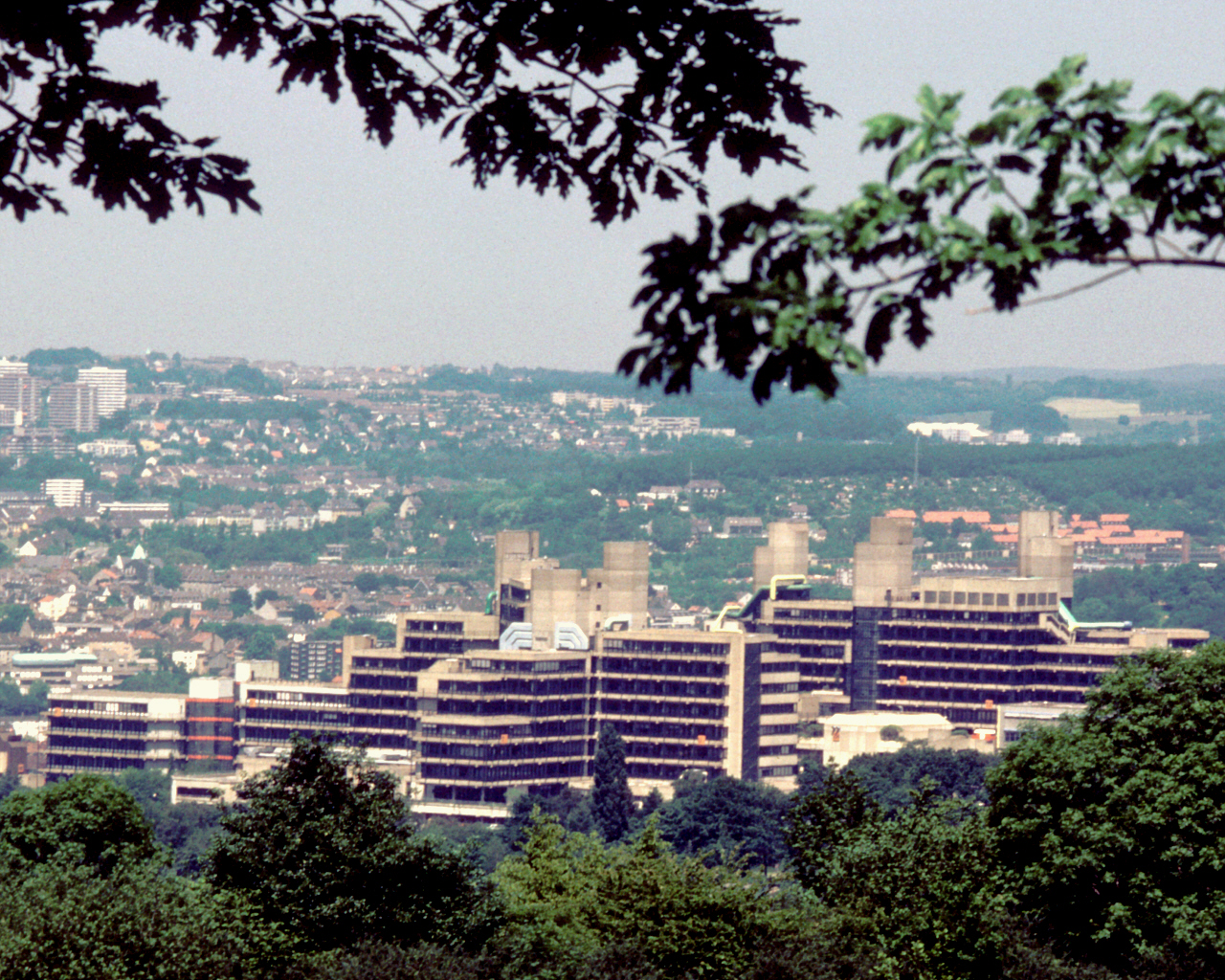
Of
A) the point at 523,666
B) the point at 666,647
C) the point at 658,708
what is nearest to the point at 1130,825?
the point at 523,666

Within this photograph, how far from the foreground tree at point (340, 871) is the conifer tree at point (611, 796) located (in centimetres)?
9344

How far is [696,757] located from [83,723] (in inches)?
2073

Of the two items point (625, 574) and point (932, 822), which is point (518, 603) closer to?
point (625, 574)

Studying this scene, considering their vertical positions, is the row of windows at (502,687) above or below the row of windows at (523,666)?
below

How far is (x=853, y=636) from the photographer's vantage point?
195 meters

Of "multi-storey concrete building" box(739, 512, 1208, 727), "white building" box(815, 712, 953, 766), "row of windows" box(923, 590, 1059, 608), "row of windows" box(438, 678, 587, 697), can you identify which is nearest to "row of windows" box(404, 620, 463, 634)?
"row of windows" box(438, 678, 587, 697)

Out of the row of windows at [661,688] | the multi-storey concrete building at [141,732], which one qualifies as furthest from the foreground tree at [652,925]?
the multi-storey concrete building at [141,732]

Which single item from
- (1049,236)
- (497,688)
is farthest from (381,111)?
(497,688)

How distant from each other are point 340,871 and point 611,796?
325 feet

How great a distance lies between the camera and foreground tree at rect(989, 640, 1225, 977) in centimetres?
4731

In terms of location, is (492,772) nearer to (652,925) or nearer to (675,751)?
(675,751)

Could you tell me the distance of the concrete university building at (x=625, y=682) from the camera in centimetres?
17312

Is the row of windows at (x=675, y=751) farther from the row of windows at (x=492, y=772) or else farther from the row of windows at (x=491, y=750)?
the row of windows at (x=492, y=772)

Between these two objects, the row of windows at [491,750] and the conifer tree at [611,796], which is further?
the row of windows at [491,750]
